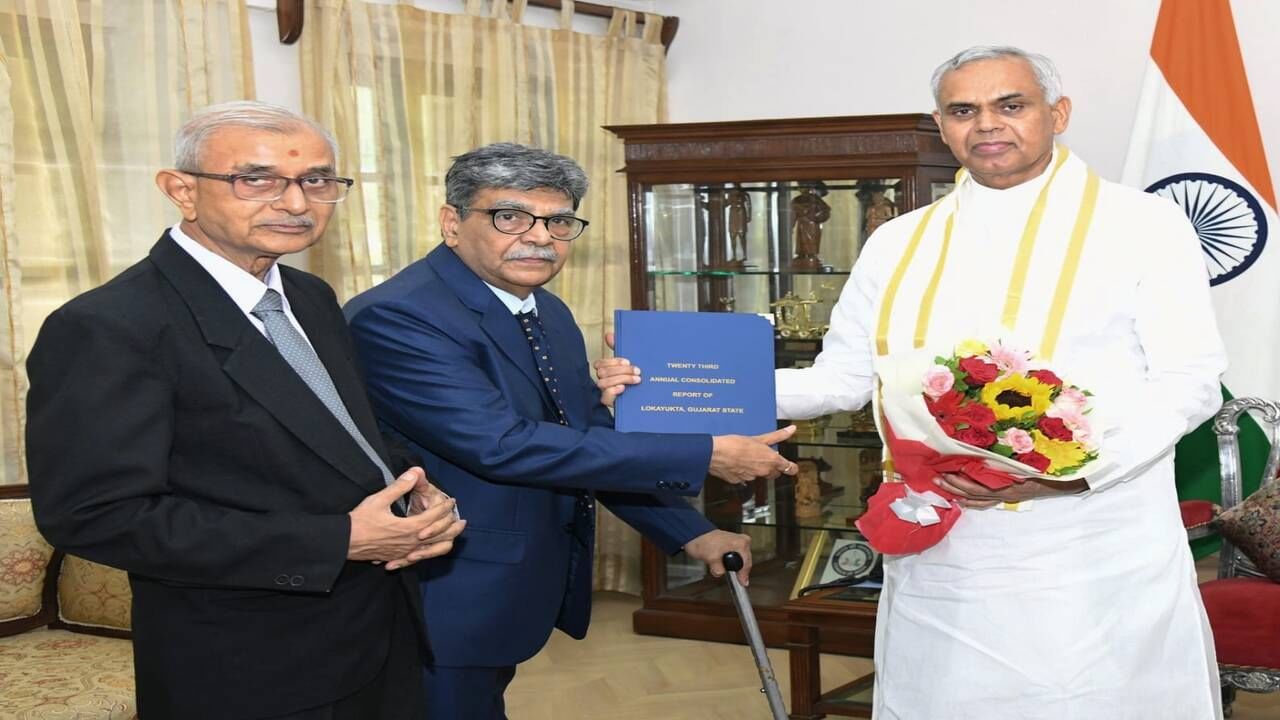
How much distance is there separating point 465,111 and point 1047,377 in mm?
3577

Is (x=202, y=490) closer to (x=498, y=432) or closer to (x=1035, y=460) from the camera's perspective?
(x=498, y=432)

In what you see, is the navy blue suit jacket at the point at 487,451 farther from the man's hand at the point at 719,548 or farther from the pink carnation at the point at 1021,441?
the pink carnation at the point at 1021,441

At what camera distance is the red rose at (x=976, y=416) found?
213 cm

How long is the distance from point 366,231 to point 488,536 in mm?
2835

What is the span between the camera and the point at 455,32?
520 cm

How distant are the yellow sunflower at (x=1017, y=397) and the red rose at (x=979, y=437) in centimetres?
3

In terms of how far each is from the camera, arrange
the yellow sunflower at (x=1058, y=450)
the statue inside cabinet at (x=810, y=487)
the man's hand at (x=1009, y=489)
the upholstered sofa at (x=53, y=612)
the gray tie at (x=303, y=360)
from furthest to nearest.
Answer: the statue inside cabinet at (x=810, y=487) → the upholstered sofa at (x=53, y=612) → the man's hand at (x=1009, y=489) → the yellow sunflower at (x=1058, y=450) → the gray tie at (x=303, y=360)

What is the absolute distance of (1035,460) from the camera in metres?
2.13

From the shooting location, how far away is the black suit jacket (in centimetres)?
176

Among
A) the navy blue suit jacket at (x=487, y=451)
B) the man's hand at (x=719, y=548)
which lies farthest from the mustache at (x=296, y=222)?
the man's hand at (x=719, y=548)

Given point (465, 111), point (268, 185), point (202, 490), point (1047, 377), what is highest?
point (465, 111)

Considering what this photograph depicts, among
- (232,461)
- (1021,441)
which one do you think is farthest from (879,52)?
(232,461)

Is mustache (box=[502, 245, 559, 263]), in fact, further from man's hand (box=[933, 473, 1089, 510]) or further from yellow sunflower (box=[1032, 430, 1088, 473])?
yellow sunflower (box=[1032, 430, 1088, 473])

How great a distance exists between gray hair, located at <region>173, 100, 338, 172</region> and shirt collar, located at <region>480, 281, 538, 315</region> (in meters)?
0.59
